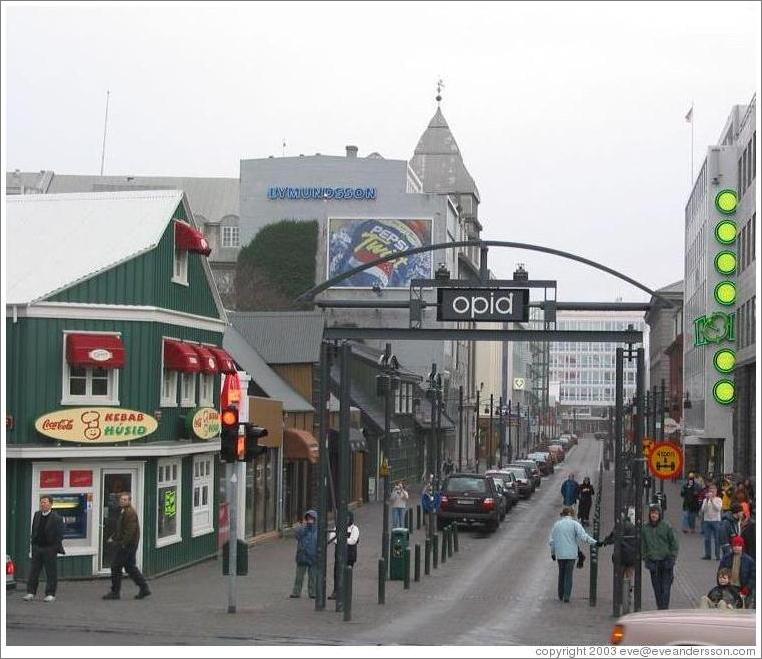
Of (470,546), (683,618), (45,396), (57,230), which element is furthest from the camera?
(470,546)

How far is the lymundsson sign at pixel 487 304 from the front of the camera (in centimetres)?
2177

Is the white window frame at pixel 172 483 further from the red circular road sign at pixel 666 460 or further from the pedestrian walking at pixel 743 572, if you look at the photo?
the pedestrian walking at pixel 743 572

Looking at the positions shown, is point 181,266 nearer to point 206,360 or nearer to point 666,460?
point 206,360

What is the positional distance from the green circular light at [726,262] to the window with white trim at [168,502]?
32.0 m

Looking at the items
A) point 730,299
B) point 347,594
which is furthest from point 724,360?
point 347,594

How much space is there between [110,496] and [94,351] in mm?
2876

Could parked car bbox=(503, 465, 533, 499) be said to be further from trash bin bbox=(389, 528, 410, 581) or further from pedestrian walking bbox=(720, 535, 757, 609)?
pedestrian walking bbox=(720, 535, 757, 609)

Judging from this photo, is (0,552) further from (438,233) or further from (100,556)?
(438,233)

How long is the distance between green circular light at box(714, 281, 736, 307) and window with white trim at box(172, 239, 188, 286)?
100ft

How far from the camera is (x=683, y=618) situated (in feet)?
42.9

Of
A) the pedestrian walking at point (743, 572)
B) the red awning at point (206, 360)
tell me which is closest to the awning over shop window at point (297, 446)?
the red awning at point (206, 360)

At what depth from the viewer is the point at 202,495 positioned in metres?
30.5

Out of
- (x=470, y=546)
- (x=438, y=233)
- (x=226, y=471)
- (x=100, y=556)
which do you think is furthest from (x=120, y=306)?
(x=438, y=233)

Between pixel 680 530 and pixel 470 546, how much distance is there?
8756mm
